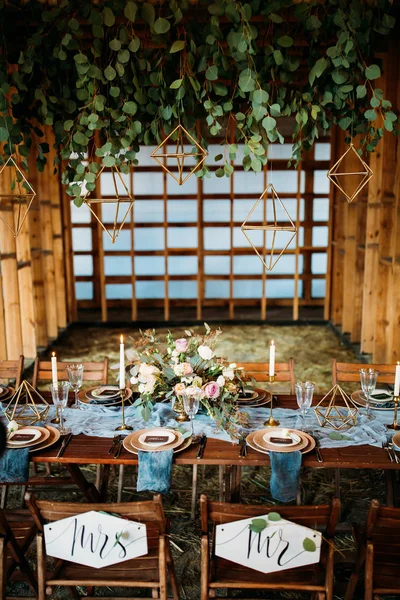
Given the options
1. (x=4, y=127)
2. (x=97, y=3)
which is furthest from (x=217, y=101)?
(x=4, y=127)

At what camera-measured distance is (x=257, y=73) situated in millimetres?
2904

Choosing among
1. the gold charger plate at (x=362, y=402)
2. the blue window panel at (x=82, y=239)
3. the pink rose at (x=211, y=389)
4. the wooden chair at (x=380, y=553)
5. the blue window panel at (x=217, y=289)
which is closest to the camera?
the wooden chair at (x=380, y=553)

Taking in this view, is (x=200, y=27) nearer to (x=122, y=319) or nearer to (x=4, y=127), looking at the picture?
(x=4, y=127)

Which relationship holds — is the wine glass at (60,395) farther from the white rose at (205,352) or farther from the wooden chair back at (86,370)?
the wooden chair back at (86,370)

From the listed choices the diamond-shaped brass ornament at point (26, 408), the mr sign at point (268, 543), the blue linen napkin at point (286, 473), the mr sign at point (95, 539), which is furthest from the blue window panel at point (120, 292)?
the mr sign at point (268, 543)

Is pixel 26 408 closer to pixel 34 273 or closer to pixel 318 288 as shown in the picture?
pixel 34 273

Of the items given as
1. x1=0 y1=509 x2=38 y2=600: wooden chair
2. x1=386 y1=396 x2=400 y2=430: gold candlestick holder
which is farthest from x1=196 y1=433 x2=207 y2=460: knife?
x1=386 y1=396 x2=400 y2=430: gold candlestick holder

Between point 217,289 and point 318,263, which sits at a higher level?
point 318,263

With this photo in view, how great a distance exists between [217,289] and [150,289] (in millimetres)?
952

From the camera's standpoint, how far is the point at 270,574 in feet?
7.25

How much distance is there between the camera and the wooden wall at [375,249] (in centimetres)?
502

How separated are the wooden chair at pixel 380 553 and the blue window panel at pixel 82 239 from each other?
6.62 meters

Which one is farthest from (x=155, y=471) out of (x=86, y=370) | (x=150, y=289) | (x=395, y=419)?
(x=150, y=289)

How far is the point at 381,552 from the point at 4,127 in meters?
2.59
